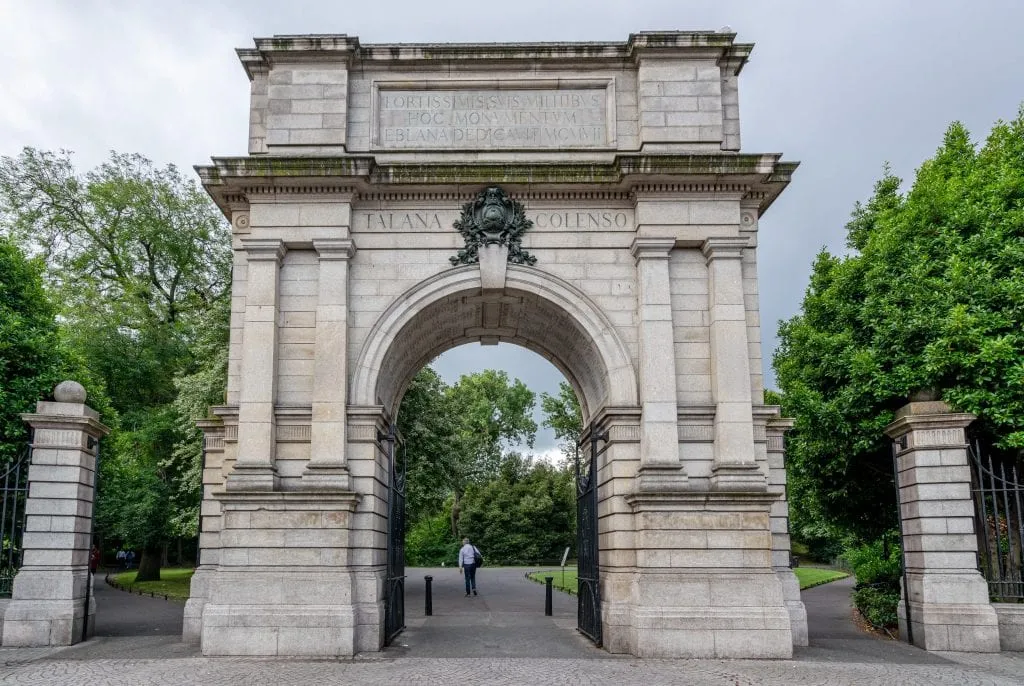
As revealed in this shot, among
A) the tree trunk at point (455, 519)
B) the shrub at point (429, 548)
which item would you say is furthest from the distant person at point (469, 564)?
the tree trunk at point (455, 519)

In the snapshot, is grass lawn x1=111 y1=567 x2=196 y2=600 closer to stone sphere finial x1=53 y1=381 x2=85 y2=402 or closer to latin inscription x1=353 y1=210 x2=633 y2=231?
stone sphere finial x1=53 y1=381 x2=85 y2=402

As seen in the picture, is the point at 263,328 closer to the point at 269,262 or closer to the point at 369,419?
the point at 269,262

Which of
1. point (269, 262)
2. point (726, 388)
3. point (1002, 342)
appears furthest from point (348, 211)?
point (1002, 342)

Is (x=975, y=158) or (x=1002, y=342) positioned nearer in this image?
(x=1002, y=342)

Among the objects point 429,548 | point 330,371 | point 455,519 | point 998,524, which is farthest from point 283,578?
point 455,519

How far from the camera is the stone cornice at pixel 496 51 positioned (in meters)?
13.7

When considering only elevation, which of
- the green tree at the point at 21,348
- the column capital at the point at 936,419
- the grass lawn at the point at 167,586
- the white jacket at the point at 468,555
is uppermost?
the green tree at the point at 21,348

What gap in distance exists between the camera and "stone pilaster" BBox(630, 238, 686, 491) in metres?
12.5

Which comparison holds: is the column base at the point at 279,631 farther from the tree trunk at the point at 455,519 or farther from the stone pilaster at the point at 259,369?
the tree trunk at the point at 455,519

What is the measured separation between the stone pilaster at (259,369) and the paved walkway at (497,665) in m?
2.55

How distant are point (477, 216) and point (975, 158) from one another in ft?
33.1

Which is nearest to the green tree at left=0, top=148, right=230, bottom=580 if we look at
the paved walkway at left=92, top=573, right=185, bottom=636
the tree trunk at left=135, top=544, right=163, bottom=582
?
the tree trunk at left=135, top=544, right=163, bottom=582

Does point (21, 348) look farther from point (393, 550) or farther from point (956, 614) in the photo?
point (956, 614)

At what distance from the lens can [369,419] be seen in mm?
12906
